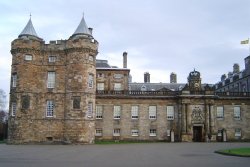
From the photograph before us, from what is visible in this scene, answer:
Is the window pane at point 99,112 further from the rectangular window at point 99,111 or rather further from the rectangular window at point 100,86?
the rectangular window at point 100,86

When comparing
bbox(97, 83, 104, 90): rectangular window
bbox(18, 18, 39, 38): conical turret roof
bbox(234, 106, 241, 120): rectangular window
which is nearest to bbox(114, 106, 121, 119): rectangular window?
bbox(97, 83, 104, 90): rectangular window

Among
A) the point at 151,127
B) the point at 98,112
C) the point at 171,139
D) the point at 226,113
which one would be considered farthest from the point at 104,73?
the point at 226,113

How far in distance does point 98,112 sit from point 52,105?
8446mm

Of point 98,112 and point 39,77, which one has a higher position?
point 39,77

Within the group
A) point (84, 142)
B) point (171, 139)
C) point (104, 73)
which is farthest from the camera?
point (104, 73)

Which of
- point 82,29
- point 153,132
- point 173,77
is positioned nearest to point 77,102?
point 82,29

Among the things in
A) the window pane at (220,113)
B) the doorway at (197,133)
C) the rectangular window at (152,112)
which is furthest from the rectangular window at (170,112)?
the window pane at (220,113)

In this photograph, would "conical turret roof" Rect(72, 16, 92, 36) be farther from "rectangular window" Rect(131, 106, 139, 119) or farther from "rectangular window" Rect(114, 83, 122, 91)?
"rectangular window" Rect(114, 83, 122, 91)

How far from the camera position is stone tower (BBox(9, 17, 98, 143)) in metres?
38.3

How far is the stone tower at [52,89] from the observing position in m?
38.3

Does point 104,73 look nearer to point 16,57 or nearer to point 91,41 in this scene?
point 91,41

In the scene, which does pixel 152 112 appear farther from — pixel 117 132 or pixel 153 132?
pixel 117 132

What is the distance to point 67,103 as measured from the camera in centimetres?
3869

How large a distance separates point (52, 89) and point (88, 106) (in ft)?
16.6
